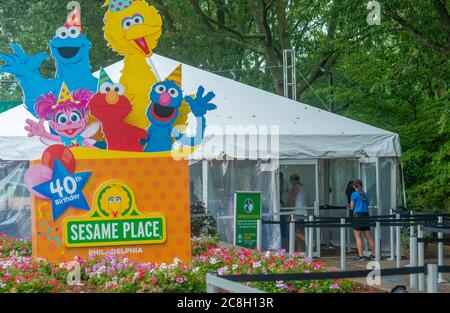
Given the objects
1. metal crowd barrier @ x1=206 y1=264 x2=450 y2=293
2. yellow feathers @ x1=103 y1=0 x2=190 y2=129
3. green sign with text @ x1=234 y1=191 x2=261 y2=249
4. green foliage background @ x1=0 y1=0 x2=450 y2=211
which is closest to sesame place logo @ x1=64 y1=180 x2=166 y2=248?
yellow feathers @ x1=103 y1=0 x2=190 y2=129

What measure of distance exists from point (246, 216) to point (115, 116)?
6277mm

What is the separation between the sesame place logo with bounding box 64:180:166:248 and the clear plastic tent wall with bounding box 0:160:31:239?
7.14 meters

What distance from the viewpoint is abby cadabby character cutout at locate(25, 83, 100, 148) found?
13.8 metres

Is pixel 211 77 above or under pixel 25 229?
above

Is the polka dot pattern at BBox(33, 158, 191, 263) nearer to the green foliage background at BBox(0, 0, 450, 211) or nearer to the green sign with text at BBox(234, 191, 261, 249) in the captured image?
the green sign with text at BBox(234, 191, 261, 249)

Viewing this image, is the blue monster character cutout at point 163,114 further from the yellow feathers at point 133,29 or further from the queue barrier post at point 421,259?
the queue barrier post at point 421,259

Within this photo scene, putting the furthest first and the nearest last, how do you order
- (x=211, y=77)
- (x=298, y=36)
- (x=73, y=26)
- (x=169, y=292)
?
(x=298, y=36), (x=211, y=77), (x=73, y=26), (x=169, y=292)

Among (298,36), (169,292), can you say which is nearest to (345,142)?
(169,292)

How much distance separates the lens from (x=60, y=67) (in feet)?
46.6

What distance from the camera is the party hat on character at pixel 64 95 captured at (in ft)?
45.8

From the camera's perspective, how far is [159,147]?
14.1m

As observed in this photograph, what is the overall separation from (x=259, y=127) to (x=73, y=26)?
6.86 metres
